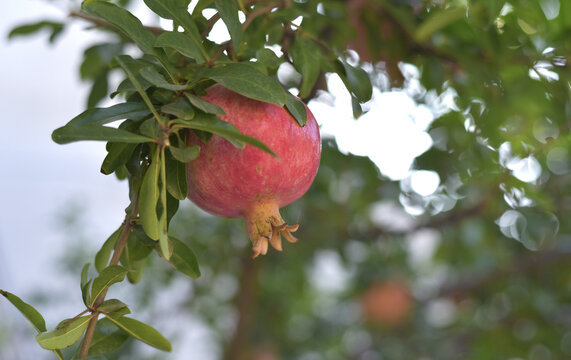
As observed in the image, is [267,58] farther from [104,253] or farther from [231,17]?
[104,253]

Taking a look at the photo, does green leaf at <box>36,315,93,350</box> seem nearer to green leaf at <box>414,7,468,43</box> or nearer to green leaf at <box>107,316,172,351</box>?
green leaf at <box>107,316,172,351</box>

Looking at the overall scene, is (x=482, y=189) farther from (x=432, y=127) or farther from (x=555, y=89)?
(x=555, y=89)

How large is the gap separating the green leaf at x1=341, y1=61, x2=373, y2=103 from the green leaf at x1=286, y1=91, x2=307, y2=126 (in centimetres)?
6

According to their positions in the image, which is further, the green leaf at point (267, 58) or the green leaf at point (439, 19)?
the green leaf at point (439, 19)

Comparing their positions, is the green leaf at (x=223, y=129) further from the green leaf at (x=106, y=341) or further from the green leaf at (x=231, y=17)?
the green leaf at (x=106, y=341)

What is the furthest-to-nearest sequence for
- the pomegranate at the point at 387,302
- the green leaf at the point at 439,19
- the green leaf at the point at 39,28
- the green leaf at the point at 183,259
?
the pomegranate at the point at 387,302 → the green leaf at the point at 39,28 → the green leaf at the point at 439,19 → the green leaf at the point at 183,259

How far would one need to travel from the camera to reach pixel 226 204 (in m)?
0.38

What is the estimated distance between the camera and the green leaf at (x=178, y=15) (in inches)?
14.6

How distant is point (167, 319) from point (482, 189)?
3.43ft

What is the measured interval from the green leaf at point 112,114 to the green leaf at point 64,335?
0.13m

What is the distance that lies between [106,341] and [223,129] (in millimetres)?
230

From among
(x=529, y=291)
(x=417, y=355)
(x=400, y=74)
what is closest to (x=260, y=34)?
(x=400, y=74)

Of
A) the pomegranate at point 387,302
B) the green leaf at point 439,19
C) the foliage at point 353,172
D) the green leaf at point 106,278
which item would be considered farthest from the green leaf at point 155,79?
the pomegranate at point 387,302

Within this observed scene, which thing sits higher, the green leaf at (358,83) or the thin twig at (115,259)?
the green leaf at (358,83)
